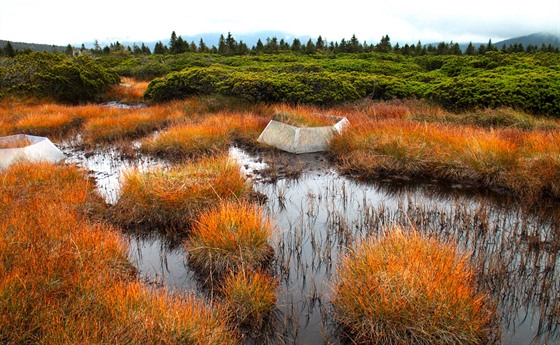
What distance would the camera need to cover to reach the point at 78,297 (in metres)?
4.24

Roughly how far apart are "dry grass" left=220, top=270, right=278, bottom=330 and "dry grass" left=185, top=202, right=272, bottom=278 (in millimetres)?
758

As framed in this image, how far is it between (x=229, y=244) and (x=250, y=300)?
1.23 m

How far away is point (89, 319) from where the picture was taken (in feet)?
12.8

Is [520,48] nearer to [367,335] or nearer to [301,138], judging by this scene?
[301,138]

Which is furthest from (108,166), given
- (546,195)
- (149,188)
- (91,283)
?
(546,195)

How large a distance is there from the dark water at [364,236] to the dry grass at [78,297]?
669 millimetres

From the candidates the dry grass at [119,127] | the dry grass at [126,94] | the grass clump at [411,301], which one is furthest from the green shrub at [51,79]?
the grass clump at [411,301]

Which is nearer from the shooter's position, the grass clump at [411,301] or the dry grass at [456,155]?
the grass clump at [411,301]

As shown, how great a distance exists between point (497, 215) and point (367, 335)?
4293mm

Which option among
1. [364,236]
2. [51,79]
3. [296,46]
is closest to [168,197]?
[364,236]

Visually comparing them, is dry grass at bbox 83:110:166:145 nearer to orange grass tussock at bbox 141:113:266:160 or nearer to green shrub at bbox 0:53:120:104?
orange grass tussock at bbox 141:113:266:160

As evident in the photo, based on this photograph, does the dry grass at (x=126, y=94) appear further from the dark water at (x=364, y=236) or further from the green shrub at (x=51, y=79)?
the dark water at (x=364, y=236)

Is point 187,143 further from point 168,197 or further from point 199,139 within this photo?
point 168,197

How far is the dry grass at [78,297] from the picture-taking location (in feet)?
12.1
